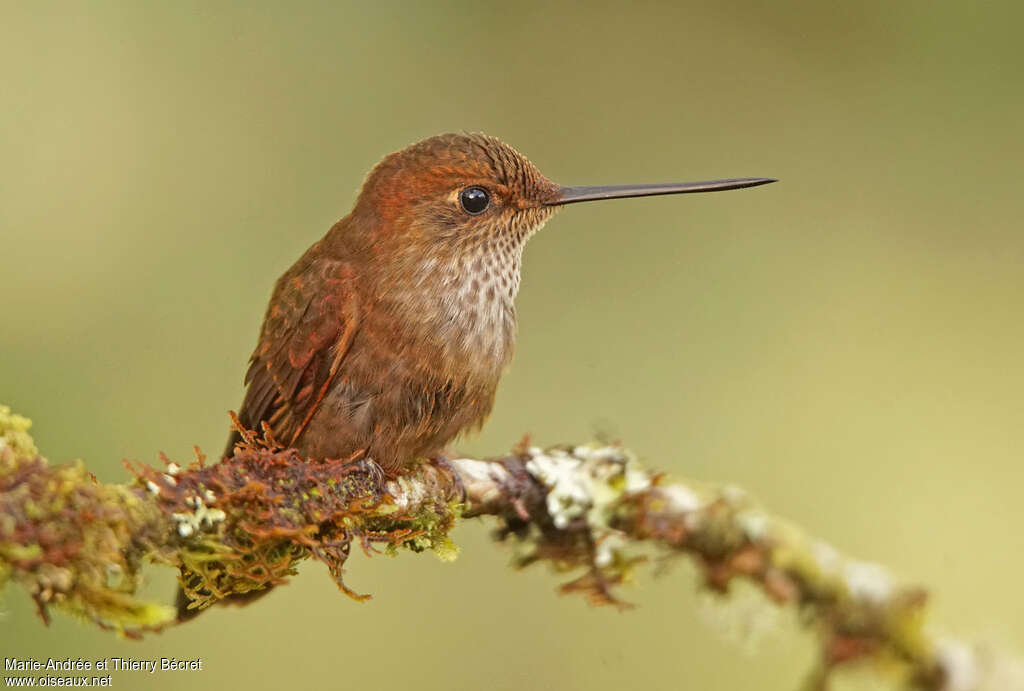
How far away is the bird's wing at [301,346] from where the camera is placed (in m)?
2.76

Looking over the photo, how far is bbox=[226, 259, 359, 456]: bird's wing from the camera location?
276cm

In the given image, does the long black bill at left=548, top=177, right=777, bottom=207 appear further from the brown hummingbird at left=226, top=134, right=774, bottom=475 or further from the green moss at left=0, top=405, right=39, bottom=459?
the green moss at left=0, top=405, right=39, bottom=459

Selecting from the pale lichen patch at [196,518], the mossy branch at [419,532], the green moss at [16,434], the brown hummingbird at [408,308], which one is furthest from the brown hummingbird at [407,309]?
the green moss at [16,434]

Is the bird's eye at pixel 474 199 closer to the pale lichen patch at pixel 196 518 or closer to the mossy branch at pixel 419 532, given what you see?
the mossy branch at pixel 419 532

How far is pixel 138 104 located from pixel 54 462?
3.85 meters

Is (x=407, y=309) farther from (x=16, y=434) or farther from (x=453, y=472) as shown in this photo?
(x=16, y=434)

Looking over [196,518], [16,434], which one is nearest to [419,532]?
[196,518]

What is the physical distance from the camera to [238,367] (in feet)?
14.5

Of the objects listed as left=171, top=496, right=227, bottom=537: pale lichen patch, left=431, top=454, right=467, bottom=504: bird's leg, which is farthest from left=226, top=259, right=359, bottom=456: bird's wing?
left=171, top=496, right=227, bottom=537: pale lichen patch

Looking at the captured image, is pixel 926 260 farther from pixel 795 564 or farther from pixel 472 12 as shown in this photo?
pixel 795 564

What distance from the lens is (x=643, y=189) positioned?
2879 millimetres

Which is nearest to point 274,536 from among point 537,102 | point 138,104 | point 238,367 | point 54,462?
point 54,462

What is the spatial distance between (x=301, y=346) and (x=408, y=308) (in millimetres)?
322

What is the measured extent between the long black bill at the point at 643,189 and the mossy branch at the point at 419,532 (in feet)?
2.49
